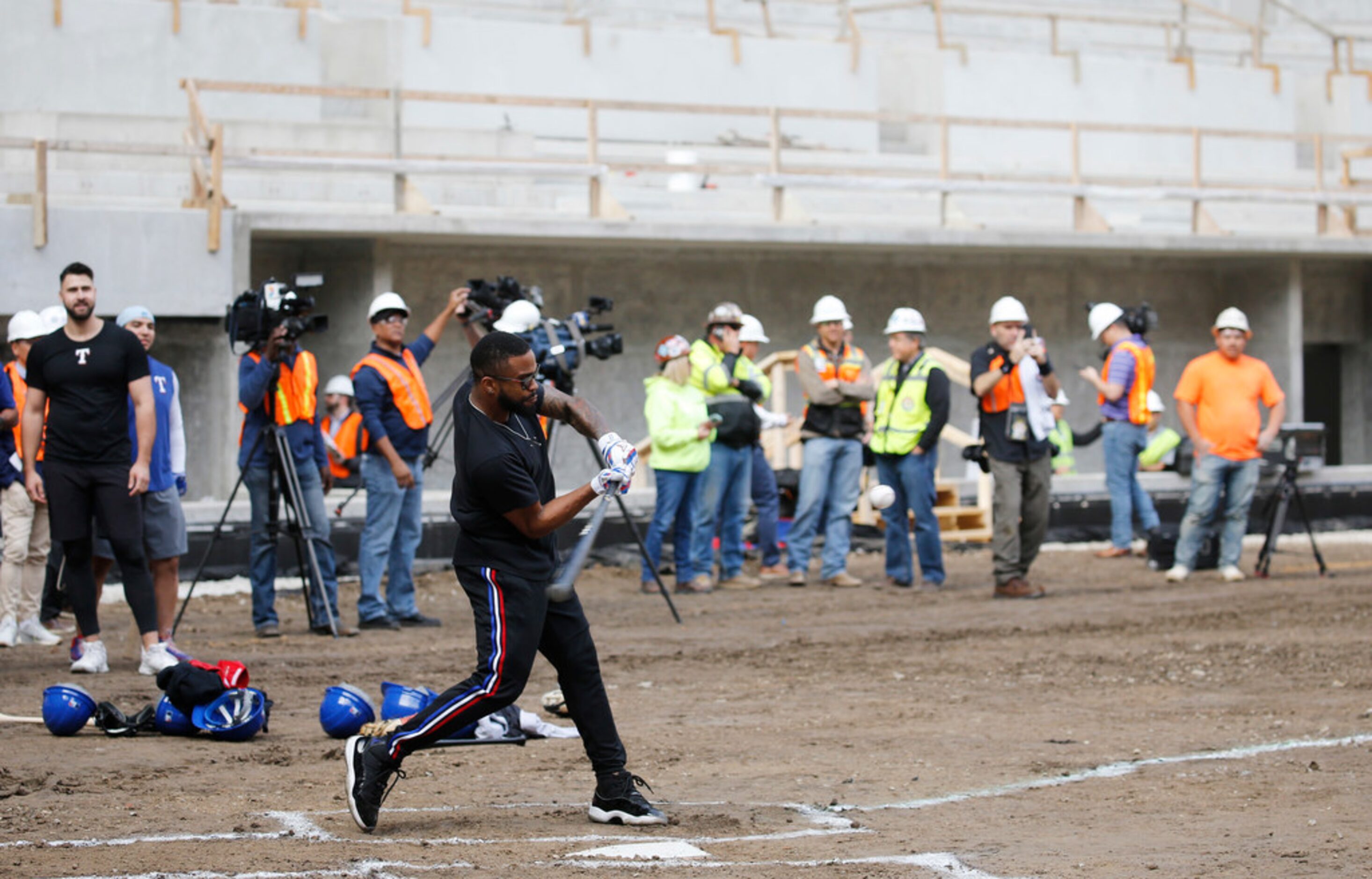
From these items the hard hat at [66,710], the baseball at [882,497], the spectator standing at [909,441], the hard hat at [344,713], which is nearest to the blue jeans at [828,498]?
the spectator standing at [909,441]

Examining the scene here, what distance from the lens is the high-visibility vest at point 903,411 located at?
44.9 feet

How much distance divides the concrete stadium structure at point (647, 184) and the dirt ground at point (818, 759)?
239 inches

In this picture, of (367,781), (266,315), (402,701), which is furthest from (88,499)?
(367,781)

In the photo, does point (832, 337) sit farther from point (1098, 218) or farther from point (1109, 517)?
point (1098, 218)

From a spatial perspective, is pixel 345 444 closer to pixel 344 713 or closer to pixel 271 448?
pixel 271 448

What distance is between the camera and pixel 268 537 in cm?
1095

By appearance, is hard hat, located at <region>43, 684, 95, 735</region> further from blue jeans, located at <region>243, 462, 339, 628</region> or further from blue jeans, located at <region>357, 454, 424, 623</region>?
→ blue jeans, located at <region>357, 454, 424, 623</region>

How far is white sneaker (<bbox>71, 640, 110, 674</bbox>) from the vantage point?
9.29 meters

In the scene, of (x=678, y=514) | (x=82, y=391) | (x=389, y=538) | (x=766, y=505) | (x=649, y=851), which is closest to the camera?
→ (x=649, y=851)

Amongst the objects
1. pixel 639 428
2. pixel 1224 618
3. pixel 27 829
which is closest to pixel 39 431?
pixel 27 829

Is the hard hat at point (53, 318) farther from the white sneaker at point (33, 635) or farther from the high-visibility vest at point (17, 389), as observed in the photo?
the white sneaker at point (33, 635)

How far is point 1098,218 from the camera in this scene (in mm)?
21547

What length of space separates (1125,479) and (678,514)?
4722mm

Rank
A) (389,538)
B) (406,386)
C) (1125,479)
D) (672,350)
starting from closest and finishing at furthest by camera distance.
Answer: (406,386) → (389,538) → (672,350) → (1125,479)
